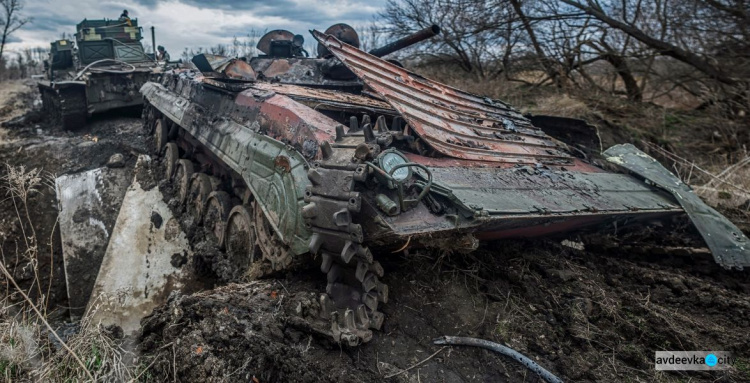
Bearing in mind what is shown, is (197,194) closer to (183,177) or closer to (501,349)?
(183,177)

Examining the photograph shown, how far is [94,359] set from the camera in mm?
2660

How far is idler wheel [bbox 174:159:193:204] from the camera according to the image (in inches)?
243

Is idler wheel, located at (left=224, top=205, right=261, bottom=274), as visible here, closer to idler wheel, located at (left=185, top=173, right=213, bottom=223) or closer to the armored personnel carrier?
idler wheel, located at (left=185, top=173, right=213, bottom=223)

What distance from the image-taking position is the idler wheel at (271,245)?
373 cm

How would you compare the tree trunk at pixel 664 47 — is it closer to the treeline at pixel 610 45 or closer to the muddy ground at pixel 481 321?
the treeline at pixel 610 45

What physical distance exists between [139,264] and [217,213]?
0.99m

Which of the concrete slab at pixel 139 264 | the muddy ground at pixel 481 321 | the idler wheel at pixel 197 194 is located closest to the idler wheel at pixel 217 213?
the idler wheel at pixel 197 194

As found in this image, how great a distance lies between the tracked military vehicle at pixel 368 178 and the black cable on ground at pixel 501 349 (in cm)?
45

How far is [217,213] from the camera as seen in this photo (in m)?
5.21

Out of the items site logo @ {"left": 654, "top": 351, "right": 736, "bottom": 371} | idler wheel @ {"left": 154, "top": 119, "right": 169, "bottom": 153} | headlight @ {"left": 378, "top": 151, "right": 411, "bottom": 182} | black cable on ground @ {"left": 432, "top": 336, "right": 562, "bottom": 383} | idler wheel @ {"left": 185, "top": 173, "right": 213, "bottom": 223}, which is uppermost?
headlight @ {"left": 378, "top": 151, "right": 411, "bottom": 182}

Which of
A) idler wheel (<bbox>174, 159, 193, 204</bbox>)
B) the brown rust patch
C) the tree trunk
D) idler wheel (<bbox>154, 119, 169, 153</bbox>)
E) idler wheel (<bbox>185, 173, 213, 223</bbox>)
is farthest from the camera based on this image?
the tree trunk

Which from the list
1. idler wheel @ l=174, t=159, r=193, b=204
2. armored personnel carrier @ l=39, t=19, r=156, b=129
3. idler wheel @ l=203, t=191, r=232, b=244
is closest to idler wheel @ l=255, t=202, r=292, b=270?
idler wheel @ l=203, t=191, r=232, b=244

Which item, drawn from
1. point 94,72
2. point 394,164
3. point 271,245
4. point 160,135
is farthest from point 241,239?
point 94,72

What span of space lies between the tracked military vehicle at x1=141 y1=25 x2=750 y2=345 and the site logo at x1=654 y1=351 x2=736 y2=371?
0.99 m
